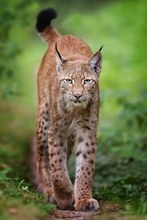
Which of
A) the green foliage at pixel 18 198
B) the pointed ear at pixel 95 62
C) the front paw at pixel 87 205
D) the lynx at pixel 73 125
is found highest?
the pointed ear at pixel 95 62

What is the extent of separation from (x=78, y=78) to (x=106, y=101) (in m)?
4.94

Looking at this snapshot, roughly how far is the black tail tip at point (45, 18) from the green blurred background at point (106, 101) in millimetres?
929

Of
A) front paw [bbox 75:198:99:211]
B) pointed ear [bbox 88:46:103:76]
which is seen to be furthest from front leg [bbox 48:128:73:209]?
pointed ear [bbox 88:46:103:76]

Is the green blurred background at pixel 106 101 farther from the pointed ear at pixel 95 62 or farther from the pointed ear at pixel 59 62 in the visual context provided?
the pointed ear at pixel 95 62

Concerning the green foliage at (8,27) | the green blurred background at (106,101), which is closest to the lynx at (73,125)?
the green blurred background at (106,101)

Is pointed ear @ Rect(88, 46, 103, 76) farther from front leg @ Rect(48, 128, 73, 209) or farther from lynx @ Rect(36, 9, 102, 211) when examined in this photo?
front leg @ Rect(48, 128, 73, 209)

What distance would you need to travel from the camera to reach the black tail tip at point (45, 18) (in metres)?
8.63

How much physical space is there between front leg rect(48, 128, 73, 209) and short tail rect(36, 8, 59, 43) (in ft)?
5.47

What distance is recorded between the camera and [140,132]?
11000mm

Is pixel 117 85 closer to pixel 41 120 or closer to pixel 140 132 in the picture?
pixel 140 132

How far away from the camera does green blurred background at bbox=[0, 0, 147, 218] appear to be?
7945 mm

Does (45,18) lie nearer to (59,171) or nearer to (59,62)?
(59,62)

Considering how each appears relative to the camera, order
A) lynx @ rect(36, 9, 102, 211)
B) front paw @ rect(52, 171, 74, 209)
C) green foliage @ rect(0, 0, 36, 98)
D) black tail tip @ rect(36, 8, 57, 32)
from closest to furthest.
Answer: lynx @ rect(36, 9, 102, 211)
front paw @ rect(52, 171, 74, 209)
black tail tip @ rect(36, 8, 57, 32)
green foliage @ rect(0, 0, 36, 98)

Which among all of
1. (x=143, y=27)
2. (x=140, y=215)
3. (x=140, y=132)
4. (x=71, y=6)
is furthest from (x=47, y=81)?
(x=71, y=6)
